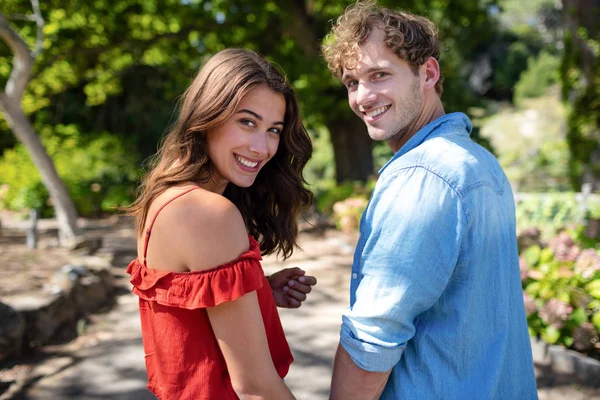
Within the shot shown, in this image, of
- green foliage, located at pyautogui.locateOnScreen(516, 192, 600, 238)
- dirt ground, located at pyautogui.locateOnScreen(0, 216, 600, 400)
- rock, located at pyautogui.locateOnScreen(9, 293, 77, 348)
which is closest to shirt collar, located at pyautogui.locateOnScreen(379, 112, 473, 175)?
dirt ground, located at pyautogui.locateOnScreen(0, 216, 600, 400)

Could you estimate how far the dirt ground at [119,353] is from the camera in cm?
380

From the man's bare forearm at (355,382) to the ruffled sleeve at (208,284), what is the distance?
295mm

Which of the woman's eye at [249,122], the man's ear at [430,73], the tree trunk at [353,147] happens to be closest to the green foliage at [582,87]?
the tree trunk at [353,147]

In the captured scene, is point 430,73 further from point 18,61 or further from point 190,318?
point 18,61

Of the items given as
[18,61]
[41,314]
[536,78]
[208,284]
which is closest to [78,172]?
[18,61]

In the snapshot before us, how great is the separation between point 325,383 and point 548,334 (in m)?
1.79

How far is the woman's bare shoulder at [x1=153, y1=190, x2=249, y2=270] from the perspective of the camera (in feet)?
4.13

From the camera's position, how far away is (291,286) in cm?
190

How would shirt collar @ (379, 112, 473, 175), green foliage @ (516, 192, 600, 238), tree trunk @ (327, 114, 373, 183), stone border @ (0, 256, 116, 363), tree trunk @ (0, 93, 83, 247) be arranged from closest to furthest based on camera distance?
shirt collar @ (379, 112, 473, 175) → stone border @ (0, 256, 116, 363) → tree trunk @ (0, 93, 83, 247) → green foliage @ (516, 192, 600, 238) → tree trunk @ (327, 114, 373, 183)

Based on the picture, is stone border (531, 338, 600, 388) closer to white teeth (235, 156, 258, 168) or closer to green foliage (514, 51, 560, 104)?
white teeth (235, 156, 258, 168)

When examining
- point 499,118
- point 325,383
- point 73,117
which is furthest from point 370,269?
point 499,118

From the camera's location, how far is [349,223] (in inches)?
428

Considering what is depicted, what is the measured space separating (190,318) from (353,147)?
41.0ft

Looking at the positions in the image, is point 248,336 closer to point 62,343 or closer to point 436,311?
point 436,311
